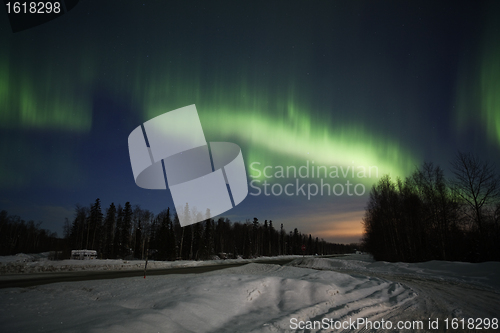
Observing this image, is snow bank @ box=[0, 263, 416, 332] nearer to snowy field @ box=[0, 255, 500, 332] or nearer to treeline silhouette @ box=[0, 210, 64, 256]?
snowy field @ box=[0, 255, 500, 332]

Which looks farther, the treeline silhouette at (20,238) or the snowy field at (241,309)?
the treeline silhouette at (20,238)

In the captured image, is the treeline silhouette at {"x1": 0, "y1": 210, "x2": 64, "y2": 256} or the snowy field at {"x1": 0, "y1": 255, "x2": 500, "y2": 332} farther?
the treeline silhouette at {"x1": 0, "y1": 210, "x2": 64, "y2": 256}

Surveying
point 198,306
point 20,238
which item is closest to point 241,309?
point 198,306

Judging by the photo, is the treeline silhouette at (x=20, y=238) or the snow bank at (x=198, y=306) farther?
the treeline silhouette at (x=20, y=238)

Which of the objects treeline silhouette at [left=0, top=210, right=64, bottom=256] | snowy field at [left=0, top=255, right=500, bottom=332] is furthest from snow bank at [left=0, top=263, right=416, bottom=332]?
treeline silhouette at [left=0, top=210, right=64, bottom=256]

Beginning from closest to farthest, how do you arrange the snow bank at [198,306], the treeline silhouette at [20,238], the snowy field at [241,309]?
the snow bank at [198,306]
the snowy field at [241,309]
the treeline silhouette at [20,238]

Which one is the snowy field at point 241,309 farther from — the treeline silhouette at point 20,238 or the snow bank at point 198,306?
the treeline silhouette at point 20,238

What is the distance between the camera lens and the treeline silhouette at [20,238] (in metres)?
68.6

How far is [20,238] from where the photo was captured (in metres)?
77.4

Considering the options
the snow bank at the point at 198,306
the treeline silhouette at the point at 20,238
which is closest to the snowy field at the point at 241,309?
the snow bank at the point at 198,306

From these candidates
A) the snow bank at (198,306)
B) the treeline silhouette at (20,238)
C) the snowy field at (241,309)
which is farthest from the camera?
the treeline silhouette at (20,238)

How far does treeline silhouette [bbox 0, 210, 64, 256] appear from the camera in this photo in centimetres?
6864

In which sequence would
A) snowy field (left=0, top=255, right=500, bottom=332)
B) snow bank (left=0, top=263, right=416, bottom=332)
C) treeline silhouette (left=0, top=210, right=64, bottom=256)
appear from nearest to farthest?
snow bank (left=0, top=263, right=416, bottom=332) → snowy field (left=0, top=255, right=500, bottom=332) → treeline silhouette (left=0, top=210, right=64, bottom=256)

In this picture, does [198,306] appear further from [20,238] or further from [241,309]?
[20,238]
